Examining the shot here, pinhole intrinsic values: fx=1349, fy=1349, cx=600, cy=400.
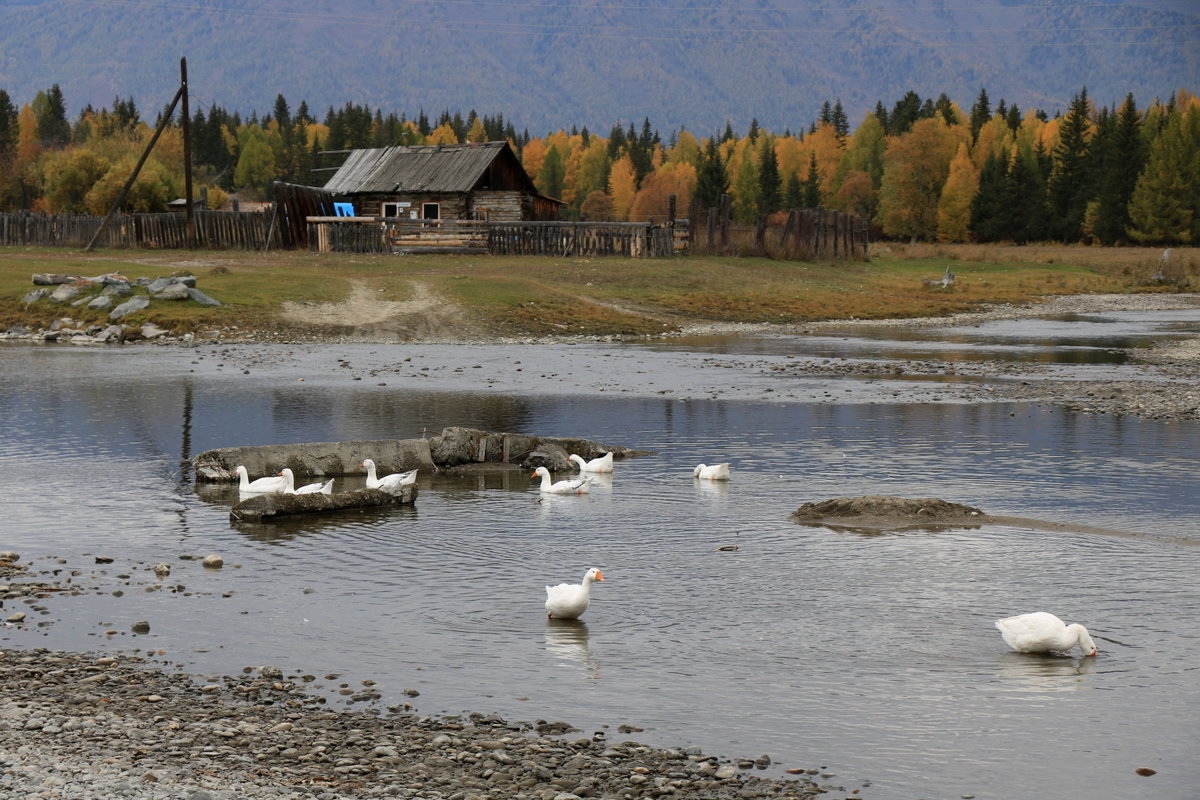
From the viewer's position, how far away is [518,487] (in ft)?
62.1

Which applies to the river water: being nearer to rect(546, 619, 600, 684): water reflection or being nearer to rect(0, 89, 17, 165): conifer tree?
rect(546, 619, 600, 684): water reflection

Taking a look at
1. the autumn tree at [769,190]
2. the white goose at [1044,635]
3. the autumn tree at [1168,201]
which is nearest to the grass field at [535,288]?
the white goose at [1044,635]

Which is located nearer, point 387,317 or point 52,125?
point 387,317

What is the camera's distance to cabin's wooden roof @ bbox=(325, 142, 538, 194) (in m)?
73.4

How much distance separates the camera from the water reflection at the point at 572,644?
10648mm

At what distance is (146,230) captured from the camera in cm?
6650

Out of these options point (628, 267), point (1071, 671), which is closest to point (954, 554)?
point (1071, 671)

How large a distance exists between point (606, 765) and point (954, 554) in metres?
A: 7.21

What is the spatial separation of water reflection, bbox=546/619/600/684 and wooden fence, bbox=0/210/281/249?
57.2 metres

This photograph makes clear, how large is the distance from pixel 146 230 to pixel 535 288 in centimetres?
2670

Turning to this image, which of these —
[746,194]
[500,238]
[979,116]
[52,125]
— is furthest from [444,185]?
[979,116]

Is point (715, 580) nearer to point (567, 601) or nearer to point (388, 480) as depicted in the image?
point (567, 601)

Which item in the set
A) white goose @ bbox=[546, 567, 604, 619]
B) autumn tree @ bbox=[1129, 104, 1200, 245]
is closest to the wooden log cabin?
white goose @ bbox=[546, 567, 604, 619]

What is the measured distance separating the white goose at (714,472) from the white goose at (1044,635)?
774cm
